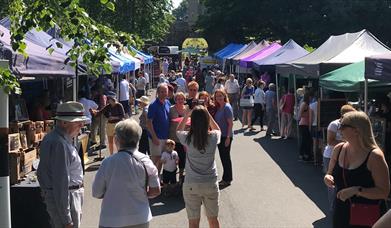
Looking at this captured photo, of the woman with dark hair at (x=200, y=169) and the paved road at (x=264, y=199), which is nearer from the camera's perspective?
the woman with dark hair at (x=200, y=169)

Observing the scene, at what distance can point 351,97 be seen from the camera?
1269 cm

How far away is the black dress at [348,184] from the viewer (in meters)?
4.38

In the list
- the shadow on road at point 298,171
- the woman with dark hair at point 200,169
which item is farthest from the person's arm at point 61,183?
the shadow on road at point 298,171

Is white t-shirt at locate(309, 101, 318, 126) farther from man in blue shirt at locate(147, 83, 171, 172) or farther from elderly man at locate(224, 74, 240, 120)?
elderly man at locate(224, 74, 240, 120)

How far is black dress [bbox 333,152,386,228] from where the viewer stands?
4.38 metres

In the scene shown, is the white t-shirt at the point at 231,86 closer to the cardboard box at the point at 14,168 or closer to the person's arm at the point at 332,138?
the person's arm at the point at 332,138

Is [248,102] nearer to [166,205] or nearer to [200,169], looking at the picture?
[166,205]

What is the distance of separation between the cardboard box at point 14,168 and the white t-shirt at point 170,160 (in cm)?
236

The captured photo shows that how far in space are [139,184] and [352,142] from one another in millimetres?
1710

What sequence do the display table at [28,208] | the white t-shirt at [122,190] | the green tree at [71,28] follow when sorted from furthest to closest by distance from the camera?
1. the display table at [28,208]
2. the white t-shirt at [122,190]
3. the green tree at [71,28]

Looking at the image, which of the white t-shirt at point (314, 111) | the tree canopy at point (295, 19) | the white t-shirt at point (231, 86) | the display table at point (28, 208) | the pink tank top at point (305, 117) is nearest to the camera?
the display table at point (28, 208)

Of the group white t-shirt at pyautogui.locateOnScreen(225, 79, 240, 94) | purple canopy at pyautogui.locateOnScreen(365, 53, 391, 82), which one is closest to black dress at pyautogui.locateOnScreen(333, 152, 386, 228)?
purple canopy at pyautogui.locateOnScreen(365, 53, 391, 82)

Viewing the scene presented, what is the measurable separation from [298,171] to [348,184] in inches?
271

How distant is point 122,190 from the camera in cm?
430
